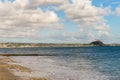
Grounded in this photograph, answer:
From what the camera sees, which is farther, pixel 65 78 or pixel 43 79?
pixel 65 78

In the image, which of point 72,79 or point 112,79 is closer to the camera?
point 72,79

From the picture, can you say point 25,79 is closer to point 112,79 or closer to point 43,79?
point 43,79

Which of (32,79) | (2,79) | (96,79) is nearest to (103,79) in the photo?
(96,79)

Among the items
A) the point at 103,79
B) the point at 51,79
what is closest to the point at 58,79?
the point at 51,79

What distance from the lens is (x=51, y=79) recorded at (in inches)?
1378

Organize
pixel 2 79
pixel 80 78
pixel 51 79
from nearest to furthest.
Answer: pixel 2 79, pixel 51 79, pixel 80 78

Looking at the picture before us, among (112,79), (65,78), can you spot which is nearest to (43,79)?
(65,78)

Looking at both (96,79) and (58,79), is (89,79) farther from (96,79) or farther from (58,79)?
(58,79)

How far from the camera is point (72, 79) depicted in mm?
35750

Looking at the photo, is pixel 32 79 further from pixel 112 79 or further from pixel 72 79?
pixel 112 79

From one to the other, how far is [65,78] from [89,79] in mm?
3318

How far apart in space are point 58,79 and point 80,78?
3.61 meters

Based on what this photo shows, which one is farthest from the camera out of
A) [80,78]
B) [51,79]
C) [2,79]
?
[80,78]

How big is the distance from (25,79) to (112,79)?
1252 cm
